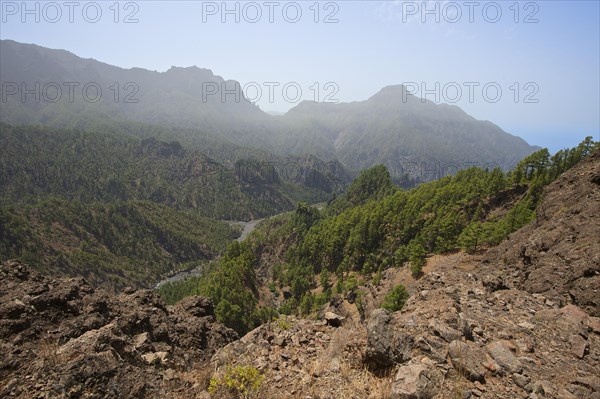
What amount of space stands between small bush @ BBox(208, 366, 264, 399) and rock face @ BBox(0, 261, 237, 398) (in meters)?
1.14

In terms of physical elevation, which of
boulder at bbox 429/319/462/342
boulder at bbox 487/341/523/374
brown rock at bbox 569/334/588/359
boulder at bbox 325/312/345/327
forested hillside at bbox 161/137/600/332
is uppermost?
boulder at bbox 429/319/462/342

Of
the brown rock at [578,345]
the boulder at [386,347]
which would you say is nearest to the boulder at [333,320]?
the boulder at [386,347]

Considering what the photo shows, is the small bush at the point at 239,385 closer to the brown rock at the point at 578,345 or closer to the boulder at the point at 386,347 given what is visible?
the boulder at the point at 386,347

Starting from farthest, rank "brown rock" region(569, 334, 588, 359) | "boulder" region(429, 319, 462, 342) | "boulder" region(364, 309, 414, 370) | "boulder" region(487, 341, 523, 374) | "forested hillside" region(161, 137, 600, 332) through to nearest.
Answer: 1. "forested hillside" region(161, 137, 600, 332)
2. "brown rock" region(569, 334, 588, 359)
3. "boulder" region(429, 319, 462, 342)
4. "boulder" region(364, 309, 414, 370)
5. "boulder" region(487, 341, 523, 374)

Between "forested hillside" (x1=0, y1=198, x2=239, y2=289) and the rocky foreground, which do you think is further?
"forested hillside" (x1=0, y1=198, x2=239, y2=289)

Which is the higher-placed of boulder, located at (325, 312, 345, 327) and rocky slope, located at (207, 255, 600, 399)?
rocky slope, located at (207, 255, 600, 399)

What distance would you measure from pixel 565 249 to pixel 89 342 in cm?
3234

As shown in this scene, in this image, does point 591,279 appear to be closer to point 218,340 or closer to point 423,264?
point 218,340

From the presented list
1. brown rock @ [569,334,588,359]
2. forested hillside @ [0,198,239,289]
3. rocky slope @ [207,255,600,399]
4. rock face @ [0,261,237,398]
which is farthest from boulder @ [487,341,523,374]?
forested hillside @ [0,198,239,289]

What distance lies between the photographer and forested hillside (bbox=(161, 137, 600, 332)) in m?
59.3

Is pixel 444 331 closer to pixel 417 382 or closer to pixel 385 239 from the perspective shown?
pixel 417 382

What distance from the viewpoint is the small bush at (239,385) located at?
1020 centimetres

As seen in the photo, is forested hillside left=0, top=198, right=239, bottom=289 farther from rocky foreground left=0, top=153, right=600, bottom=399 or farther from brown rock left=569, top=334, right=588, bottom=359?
brown rock left=569, top=334, right=588, bottom=359

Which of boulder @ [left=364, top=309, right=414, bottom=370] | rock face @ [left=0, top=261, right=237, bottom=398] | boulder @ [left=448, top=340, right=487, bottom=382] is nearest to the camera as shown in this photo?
rock face @ [left=0, top=261, right=237, bottom=398]
